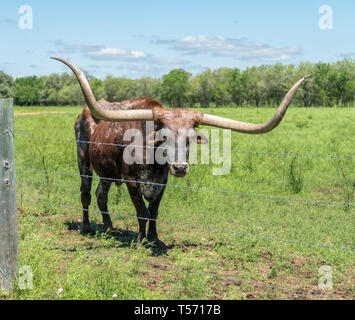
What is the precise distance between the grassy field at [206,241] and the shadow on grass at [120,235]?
16mm

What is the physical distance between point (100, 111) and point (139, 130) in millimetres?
970

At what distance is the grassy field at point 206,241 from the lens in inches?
153

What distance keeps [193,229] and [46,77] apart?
112369 millimetres

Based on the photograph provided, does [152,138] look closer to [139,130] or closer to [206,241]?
[139,130]

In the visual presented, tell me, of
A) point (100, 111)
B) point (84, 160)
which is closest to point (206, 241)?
point (84, 160)

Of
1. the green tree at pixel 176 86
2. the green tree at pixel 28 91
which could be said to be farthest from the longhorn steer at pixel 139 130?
the green tree at pixel 28 91

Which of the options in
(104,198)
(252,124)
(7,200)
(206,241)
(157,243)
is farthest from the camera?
(104,198)

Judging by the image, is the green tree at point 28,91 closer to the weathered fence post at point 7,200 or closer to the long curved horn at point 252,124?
the long curved horn at point 252,124

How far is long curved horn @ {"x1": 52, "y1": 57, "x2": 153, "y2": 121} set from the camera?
370 cm

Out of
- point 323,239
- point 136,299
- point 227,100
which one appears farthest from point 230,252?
point 227,100

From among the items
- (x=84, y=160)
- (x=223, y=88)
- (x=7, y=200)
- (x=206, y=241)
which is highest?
(x=223, y=88)

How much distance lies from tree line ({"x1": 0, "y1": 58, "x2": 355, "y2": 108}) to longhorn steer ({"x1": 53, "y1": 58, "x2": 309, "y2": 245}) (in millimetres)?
61909

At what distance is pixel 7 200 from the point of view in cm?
349

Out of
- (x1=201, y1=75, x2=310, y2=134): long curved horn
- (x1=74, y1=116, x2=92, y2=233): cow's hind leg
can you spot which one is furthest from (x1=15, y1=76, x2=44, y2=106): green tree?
(x1=201, y1=75, x2=310, y2=134): long curved horn
